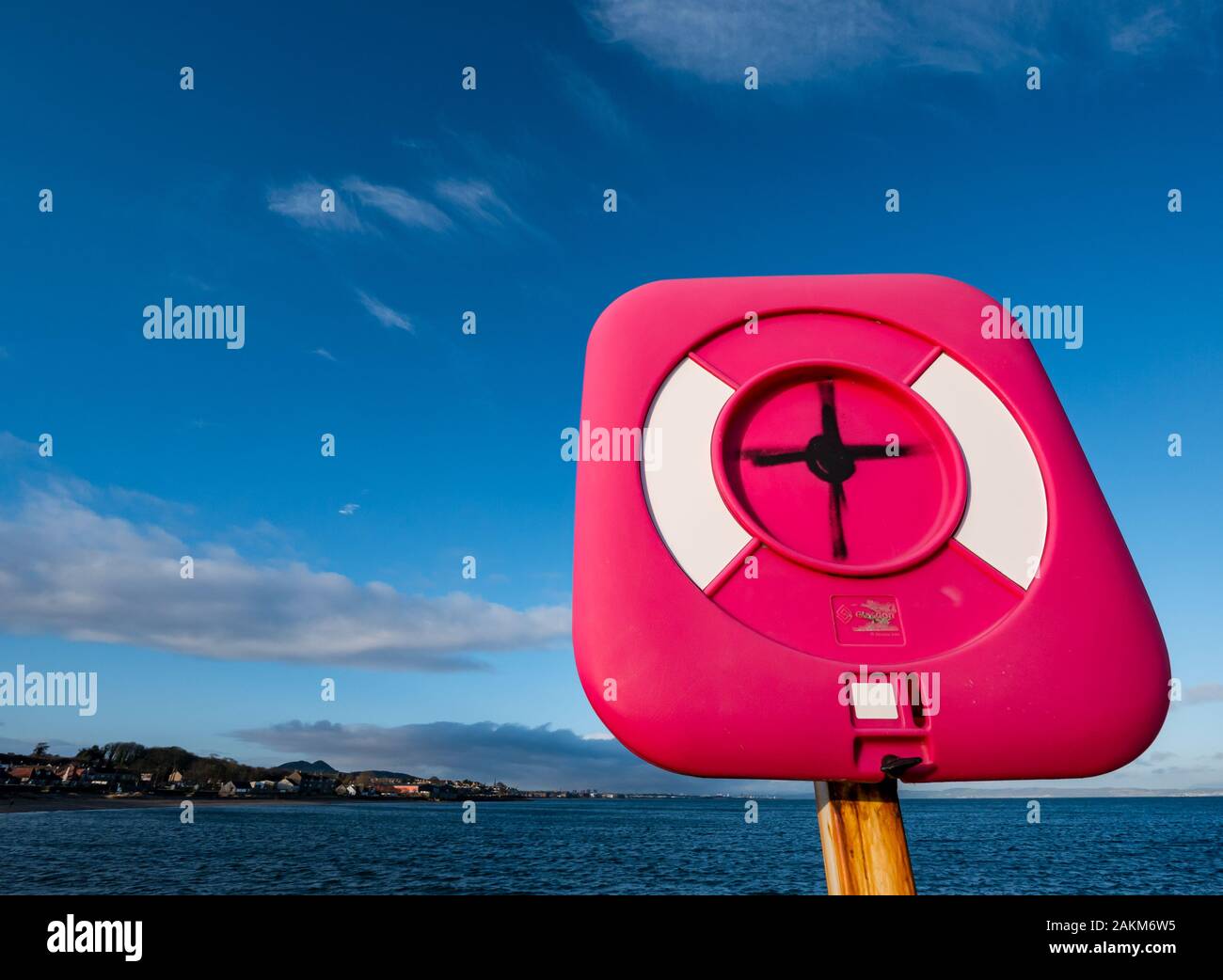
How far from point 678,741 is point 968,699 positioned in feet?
2.14

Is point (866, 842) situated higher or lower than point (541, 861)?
higher

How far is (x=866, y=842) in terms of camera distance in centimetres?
169

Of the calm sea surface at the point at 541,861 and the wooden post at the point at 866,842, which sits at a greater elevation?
the wooden post at the point at 866,842

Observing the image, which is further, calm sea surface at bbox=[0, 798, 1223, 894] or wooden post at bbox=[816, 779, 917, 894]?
calm sea surface at bbox=[0, 798, 1223, 894]

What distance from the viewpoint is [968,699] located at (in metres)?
1.55

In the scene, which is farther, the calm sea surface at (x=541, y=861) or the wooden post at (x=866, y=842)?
the calm sea surface at (x=541, y=861)

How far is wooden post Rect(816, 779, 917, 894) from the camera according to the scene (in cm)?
167

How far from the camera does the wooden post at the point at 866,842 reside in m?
1.67

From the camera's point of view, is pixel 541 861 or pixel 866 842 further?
pixel 541 861
